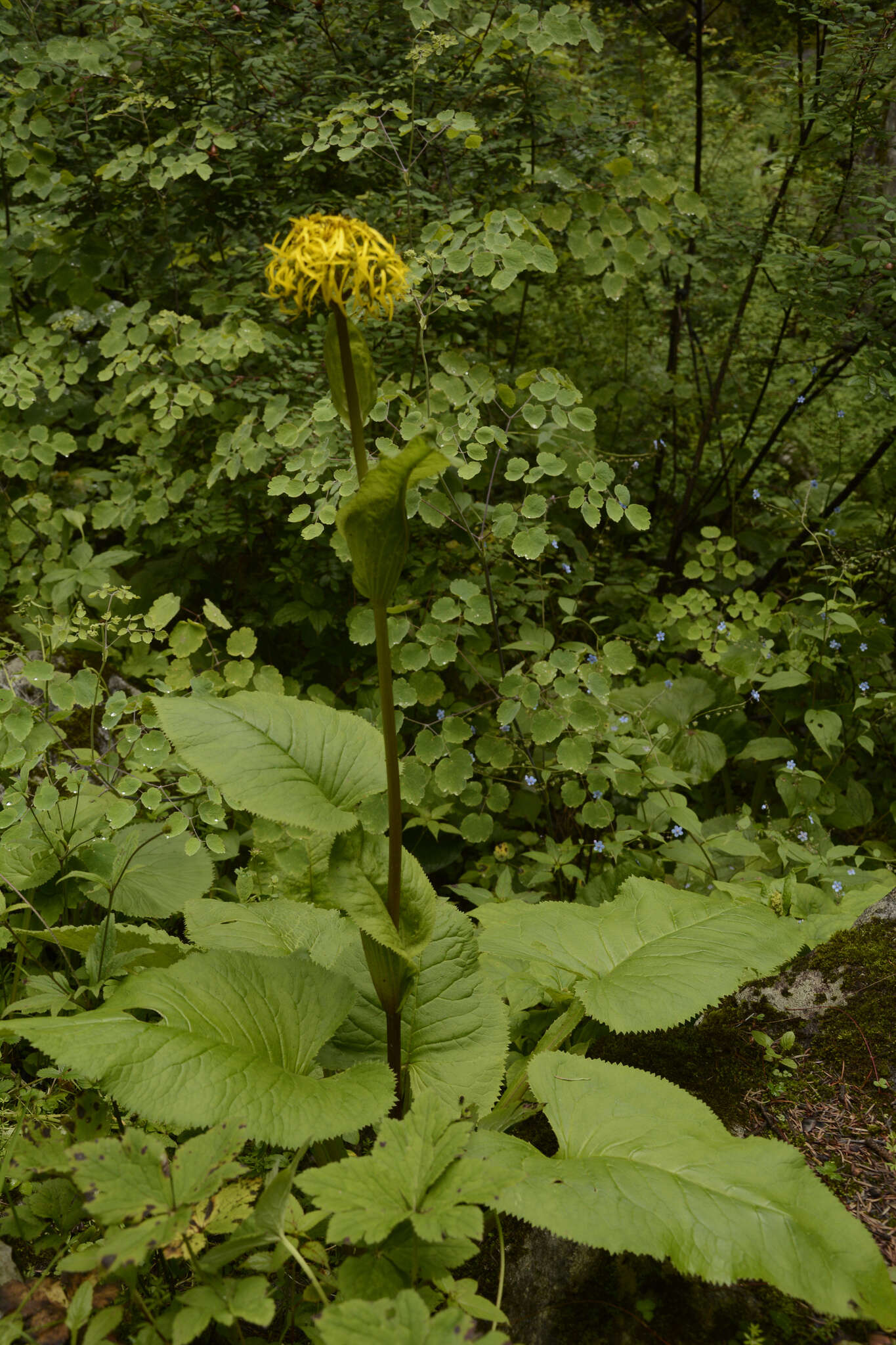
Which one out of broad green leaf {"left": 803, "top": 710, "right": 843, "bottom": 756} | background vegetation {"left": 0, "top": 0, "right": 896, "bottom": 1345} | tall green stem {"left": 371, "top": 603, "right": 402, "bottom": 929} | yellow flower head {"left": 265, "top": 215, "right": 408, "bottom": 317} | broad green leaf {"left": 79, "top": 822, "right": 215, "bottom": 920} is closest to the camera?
yellow flower head {"left": 265, "top": 215, "right": 408, "bottom": 317}

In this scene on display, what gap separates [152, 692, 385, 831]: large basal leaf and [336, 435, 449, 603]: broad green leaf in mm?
351

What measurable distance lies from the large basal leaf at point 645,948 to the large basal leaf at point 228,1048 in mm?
415

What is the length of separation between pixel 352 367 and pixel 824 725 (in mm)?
2397

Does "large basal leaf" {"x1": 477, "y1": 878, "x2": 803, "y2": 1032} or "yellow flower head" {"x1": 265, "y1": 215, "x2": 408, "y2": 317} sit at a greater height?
"yellow flower head" {"x1": 265, "y1": 215, "x2": 408, "y2": 317}

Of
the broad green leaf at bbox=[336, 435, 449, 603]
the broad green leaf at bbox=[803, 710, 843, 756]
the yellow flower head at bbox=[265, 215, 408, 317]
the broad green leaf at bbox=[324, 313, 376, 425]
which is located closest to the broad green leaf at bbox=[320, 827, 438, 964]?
the broad green leaf at bbox=[336, 435, 449, 603]

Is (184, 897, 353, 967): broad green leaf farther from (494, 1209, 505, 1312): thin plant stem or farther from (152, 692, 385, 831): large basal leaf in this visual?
(494, 1209, 505, 1312): thin plant stem

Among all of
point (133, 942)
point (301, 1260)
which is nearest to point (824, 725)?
point (133, 942)

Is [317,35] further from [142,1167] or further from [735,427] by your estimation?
[142,1167]

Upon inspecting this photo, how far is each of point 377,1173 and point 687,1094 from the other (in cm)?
56

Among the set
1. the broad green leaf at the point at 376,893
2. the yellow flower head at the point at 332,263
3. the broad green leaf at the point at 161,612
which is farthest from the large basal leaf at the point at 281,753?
the broad green leaf at the point at 161,612

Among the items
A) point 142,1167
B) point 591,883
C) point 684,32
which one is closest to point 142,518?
point 591,883

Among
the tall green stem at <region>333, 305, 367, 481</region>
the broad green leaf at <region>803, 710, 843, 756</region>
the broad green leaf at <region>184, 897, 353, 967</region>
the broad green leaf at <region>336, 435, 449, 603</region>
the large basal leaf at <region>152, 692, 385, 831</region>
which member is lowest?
the broad green leaf at <region>803, 710, 843, 756</region>

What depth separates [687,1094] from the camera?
4.47 feet

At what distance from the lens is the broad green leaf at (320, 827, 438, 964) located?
1.29m
